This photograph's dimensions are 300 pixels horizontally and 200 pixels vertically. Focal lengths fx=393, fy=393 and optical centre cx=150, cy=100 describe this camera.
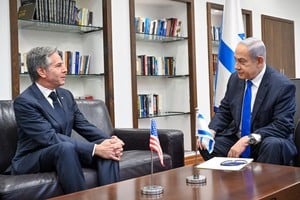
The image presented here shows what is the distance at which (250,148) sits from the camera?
259 centimetres

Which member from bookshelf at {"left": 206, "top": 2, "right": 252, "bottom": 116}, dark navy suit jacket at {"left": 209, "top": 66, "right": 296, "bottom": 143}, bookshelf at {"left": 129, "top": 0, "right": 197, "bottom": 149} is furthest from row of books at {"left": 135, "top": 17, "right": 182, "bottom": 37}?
dark navy suit jacket at {"left": 209, "top": 66, "right": 296, "bottom": 143}

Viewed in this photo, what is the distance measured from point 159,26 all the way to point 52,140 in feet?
9.36

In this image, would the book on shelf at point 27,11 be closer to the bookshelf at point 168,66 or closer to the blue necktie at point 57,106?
the blue necktie at point 57,106

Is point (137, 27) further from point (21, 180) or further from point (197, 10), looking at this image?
point (21, 180)

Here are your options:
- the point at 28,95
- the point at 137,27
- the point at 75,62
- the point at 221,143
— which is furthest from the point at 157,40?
the point at 28,95

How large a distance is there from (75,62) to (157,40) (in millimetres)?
1367

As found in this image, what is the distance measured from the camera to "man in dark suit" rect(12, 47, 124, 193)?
2205mm

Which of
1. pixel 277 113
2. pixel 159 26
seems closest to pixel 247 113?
pixel 277 113

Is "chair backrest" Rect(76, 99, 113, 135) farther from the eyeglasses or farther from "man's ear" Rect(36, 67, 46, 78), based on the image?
the eyeglasses

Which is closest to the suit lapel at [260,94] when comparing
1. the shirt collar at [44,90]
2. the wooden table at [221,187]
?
the wooden table at [221,187]

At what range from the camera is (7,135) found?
2.53 metres

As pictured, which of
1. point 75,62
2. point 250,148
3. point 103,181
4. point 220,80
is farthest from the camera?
point 220,80

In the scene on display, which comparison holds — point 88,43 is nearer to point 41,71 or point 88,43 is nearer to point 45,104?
point 41,71

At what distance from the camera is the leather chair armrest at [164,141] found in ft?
9.37
